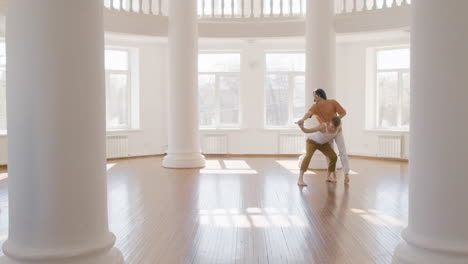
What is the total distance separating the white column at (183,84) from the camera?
10.2 m

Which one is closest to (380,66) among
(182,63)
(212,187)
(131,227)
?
(182,63)

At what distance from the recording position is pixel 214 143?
13.3 metres

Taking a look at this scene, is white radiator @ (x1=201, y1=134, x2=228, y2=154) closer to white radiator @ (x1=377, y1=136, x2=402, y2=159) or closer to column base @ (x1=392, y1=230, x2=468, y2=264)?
white radiator @ (x1=377, y1=136, x2=402, y2=159)

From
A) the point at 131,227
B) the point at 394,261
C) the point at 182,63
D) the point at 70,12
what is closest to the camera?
the point at 70,12

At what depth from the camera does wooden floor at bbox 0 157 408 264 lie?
416cm

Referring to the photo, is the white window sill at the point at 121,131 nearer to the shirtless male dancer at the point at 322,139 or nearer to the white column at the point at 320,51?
the white column at the point at 320,51

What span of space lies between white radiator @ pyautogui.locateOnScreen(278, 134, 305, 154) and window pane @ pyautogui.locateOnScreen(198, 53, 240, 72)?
229 cm

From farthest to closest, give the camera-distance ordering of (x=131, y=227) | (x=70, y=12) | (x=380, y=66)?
1. (x=380, y=66)
2. (x=131, y=227)
3. (x=70, y=12)

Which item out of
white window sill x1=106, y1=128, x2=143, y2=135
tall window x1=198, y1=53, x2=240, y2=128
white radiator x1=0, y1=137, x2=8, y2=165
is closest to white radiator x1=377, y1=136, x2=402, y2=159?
tall window x1=198, y1=53, x2=240, y2=128

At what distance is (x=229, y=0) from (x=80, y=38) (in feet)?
35.4

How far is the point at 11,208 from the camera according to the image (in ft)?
10.1

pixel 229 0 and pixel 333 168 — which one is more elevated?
pixel 229 0

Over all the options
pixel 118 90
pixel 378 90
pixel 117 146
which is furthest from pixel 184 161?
pixel 378 90

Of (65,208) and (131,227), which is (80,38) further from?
(131,227)
